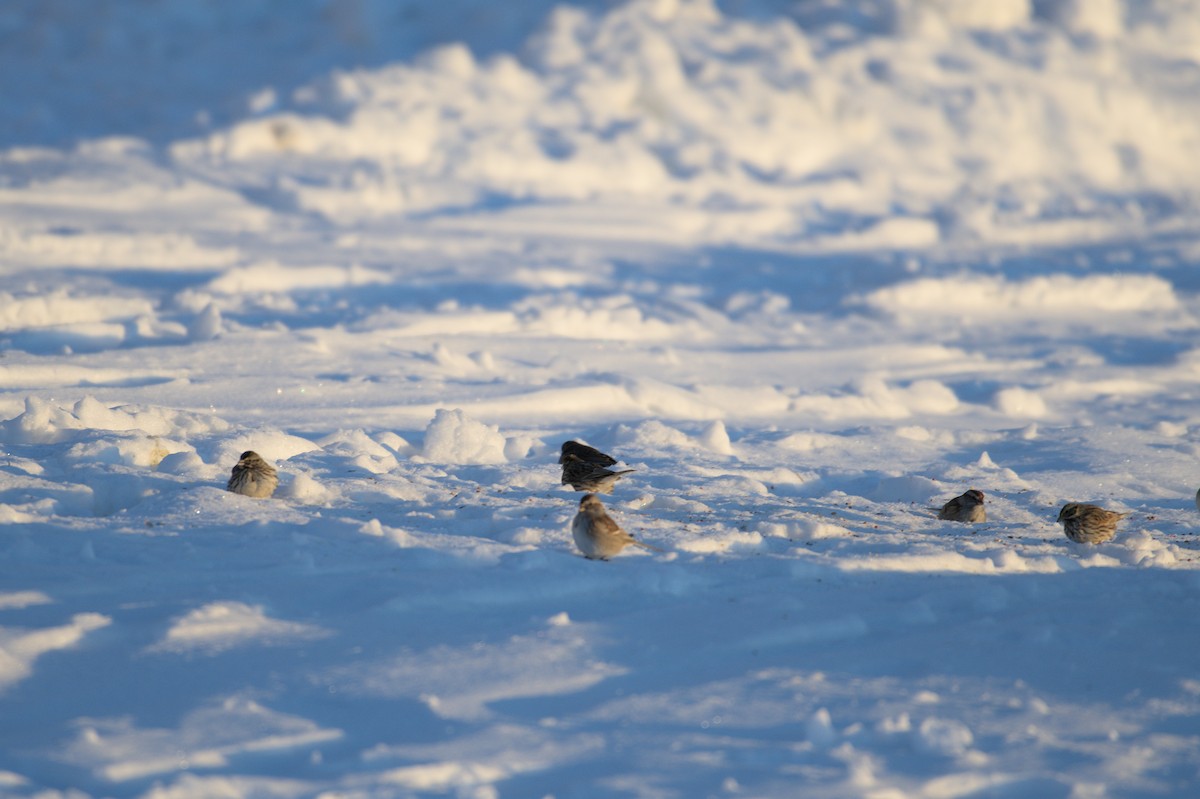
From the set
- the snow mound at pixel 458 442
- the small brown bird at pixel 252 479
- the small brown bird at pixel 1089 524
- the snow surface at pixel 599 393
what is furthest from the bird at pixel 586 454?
the small brown bird at pixel 1089 524

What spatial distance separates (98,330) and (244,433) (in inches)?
143

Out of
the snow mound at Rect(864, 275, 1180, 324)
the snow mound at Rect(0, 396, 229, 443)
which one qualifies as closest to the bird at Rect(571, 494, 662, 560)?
the snow mound at Rect(0, 396, 229, 443)

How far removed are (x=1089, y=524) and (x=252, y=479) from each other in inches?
152

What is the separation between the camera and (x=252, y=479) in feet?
17.0

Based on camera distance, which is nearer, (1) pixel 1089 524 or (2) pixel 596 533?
(2) pixel 596 533

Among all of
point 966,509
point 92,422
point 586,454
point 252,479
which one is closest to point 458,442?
point 586,454

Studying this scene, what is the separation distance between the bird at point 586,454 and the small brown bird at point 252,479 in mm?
1581

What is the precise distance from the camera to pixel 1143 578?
187 inches

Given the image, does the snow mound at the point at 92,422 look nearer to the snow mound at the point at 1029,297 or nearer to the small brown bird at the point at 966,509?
the small brown bird at the point at 966,509

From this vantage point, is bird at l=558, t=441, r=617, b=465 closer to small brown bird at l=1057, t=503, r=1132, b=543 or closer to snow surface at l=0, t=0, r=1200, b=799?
snow surface at l=0, t=0, r=1200, b=799

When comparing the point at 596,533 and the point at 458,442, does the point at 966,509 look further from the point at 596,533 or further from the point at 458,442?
the point at 458,442

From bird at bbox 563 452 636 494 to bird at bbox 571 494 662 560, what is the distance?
1.02 meters

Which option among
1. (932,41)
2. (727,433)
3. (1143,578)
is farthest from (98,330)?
(932,41)

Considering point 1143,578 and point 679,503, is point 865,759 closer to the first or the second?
point 1143,578
